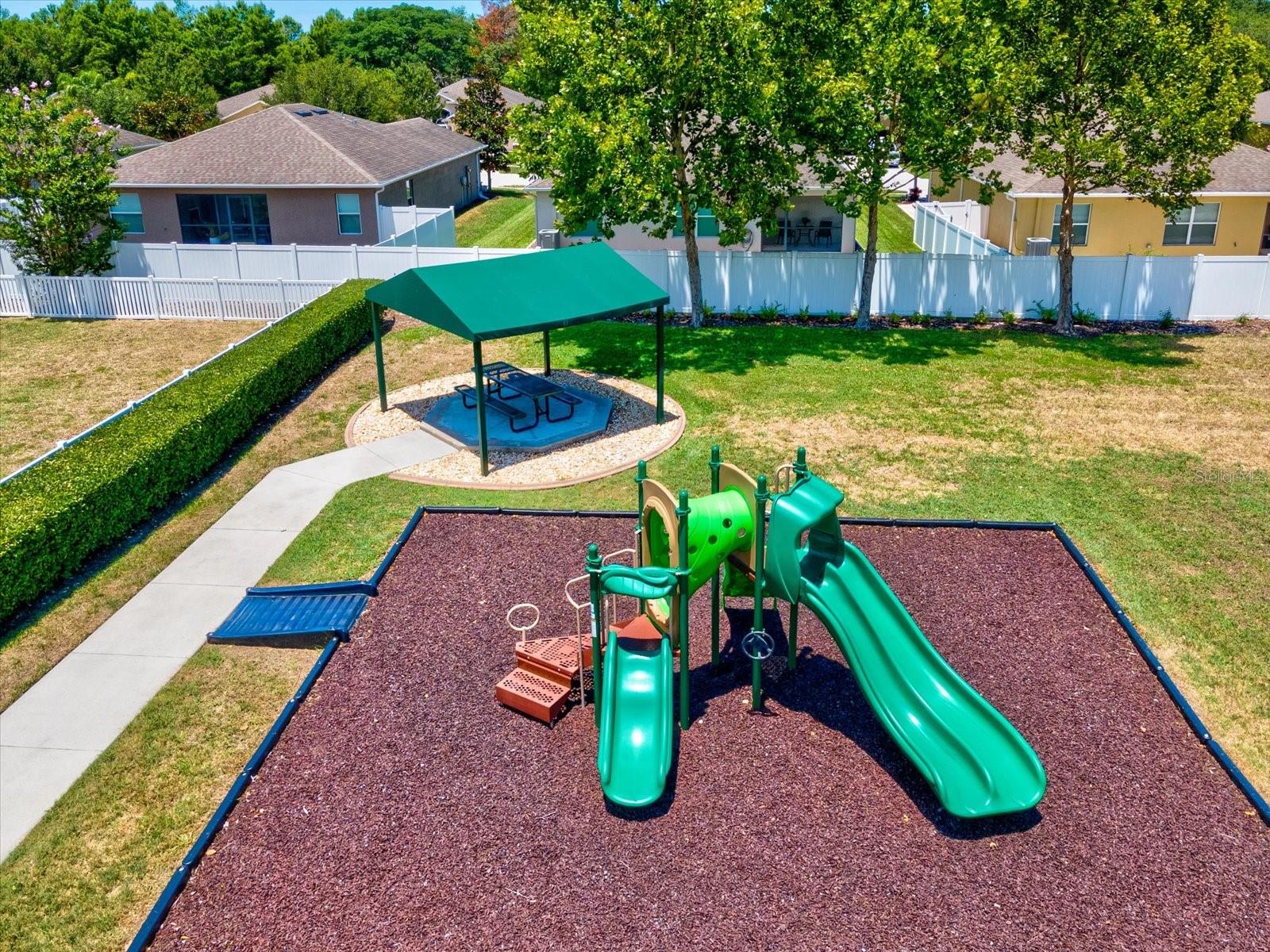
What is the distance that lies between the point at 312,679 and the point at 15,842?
2.87 m

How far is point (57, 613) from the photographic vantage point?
11.8 metres

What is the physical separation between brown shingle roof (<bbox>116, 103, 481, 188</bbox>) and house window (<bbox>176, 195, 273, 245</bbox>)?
0.86m

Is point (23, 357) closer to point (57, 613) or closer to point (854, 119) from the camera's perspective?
point (57, 613)

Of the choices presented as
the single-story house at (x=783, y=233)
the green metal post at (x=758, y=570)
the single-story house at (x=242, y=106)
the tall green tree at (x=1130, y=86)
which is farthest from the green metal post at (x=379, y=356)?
the single-story house at (x=242, y=106)

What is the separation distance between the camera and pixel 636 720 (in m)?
9.02

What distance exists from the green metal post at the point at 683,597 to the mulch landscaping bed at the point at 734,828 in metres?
0.46

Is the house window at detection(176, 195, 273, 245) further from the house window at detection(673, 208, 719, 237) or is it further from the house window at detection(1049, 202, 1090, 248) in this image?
the house window at detection(1049, 202, 1090, 248)

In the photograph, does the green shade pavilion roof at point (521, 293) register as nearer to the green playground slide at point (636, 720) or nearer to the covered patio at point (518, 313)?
the covered patio at point (518, 313)

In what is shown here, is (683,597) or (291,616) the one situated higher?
(683,597)

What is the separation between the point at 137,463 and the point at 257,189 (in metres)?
19.5

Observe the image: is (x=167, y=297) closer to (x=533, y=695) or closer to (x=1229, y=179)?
(x=533, y=695)

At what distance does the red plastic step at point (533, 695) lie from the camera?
31.6 ft

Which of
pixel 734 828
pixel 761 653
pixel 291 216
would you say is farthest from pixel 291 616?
pixel 291 216

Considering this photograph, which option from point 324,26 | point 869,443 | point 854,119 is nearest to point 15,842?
point 869,443
